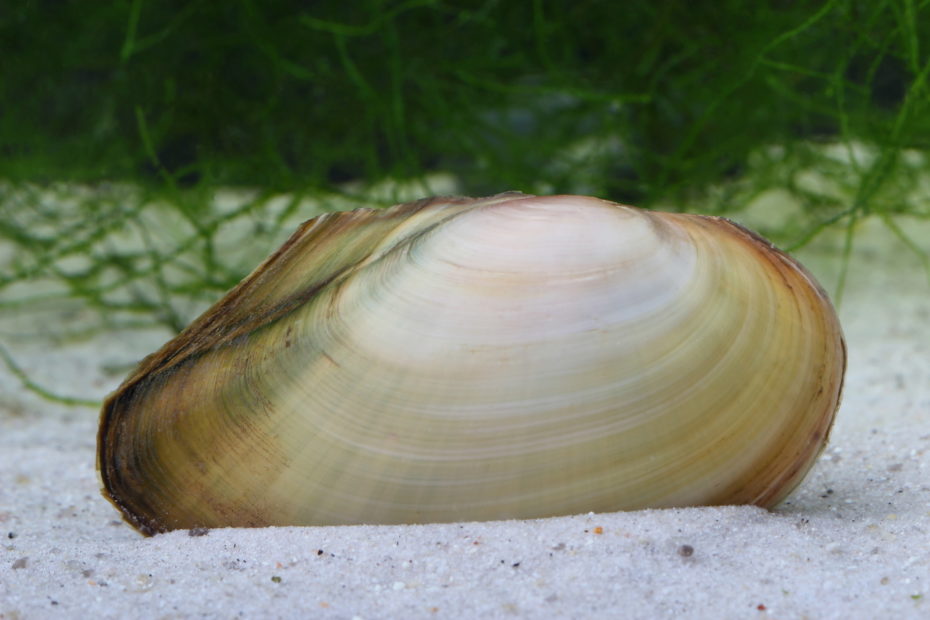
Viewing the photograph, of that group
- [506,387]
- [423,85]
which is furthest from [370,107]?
[506,387]

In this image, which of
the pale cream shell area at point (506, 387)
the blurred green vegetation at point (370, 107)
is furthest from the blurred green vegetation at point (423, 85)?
the pale cream shell area at point (506, 387)

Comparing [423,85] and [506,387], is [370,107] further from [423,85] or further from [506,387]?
[506,387]

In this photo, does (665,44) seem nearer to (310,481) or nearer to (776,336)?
(776,336)

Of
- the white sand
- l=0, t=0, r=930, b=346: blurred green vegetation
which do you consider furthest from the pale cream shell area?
l=0, t=0, r=930, b=346: blurred green vegetation

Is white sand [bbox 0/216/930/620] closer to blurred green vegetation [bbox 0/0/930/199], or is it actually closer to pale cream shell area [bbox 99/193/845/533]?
pale cream shell area [bbox 99/193/845/533]

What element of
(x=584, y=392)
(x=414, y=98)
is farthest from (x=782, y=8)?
(x=584, y=392)

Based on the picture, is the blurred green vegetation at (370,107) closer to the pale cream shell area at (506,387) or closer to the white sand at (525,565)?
the pale cream shell area at (506,387)
